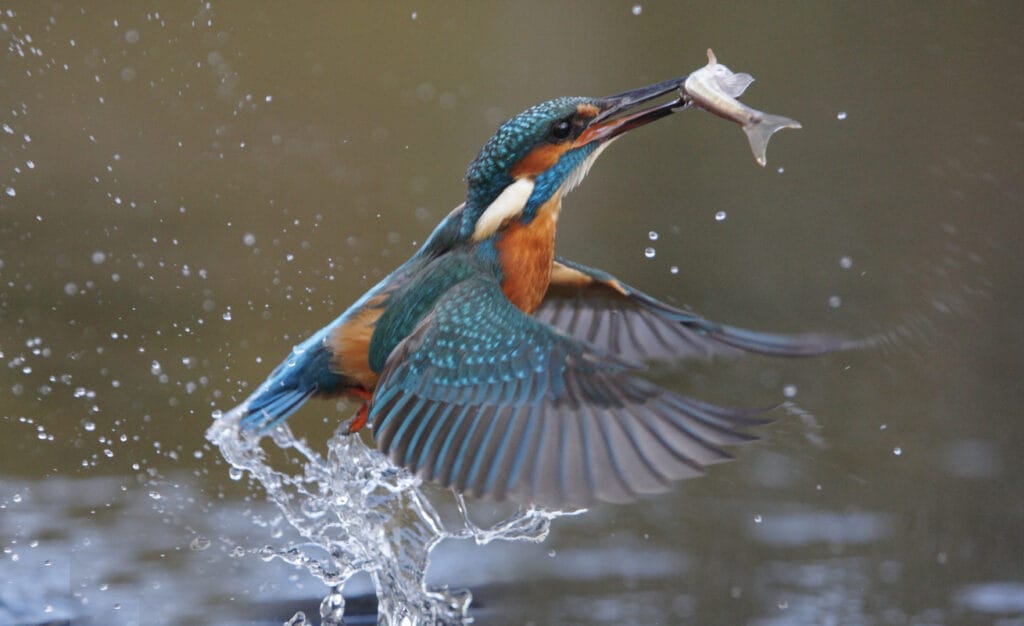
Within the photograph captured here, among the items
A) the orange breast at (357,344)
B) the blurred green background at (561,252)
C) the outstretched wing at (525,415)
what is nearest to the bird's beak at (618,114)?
the outstretched wing at (525,415)

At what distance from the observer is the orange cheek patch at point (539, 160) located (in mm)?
2387

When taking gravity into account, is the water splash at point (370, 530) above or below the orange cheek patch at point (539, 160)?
below

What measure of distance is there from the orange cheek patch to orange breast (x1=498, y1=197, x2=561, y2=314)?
61 millimetres

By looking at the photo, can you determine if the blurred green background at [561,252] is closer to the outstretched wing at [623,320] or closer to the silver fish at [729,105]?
the outstretched wing at [623,320]

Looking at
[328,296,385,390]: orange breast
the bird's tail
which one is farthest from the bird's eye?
the bird's tail

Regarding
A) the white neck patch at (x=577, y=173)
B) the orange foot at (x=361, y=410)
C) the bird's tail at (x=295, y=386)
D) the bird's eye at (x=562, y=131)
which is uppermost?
the bird's eye at (x=562, y=131)

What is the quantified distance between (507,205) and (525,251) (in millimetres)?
85

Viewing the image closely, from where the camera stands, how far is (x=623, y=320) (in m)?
2.71

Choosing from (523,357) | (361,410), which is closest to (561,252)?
(361,410)

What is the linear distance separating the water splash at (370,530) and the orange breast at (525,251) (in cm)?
43

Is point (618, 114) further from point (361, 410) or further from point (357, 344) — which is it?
point (361, 410)

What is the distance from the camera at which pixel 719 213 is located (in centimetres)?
503

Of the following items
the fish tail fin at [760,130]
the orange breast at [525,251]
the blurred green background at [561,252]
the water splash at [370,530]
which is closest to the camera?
the fish tail fin at [760,130]

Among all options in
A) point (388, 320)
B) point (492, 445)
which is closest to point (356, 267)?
point (388, 320)
